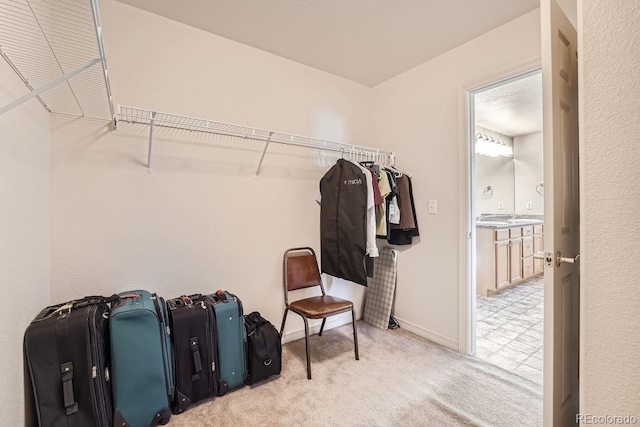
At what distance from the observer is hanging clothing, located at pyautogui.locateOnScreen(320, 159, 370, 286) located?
214cm

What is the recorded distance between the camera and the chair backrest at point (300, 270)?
233cm

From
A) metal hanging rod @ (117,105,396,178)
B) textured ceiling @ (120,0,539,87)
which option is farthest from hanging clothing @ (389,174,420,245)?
textured ceiling @ (120,0,539,87)

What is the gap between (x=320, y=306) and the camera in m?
2.06

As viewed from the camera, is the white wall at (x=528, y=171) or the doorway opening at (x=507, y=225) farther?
the white wall at (x=528, y=171)

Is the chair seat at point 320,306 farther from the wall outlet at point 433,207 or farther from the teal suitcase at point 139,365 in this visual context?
the wall outlet at point 433,207

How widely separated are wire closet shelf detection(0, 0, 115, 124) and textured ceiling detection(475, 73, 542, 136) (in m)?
2.87

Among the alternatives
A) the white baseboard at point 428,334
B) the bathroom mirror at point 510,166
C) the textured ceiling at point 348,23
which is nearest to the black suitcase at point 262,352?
the white baseboard at point 428,334

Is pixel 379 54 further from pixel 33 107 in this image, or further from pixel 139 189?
pixel 33 107

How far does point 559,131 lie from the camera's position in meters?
1.09

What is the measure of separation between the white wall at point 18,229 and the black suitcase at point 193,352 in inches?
24.0

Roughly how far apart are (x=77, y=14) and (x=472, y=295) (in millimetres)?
2898

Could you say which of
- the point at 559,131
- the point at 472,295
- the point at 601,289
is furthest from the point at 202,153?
the point at 472,295

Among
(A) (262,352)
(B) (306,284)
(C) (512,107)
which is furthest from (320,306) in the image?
(C) (512,107)

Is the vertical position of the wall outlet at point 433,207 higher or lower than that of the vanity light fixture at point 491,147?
lower
